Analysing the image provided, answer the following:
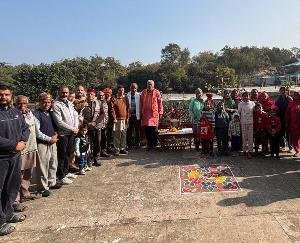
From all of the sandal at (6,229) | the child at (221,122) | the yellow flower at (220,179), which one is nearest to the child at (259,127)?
the child at (221,122)

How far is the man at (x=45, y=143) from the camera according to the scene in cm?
591

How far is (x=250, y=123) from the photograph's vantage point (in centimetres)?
792

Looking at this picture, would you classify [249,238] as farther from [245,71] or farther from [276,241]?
[245,71]

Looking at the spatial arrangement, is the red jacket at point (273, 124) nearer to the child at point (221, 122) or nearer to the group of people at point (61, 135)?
the child at point (221, 122)

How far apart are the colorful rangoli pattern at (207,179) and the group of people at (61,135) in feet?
6.78

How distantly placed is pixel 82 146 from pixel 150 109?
2.35 m

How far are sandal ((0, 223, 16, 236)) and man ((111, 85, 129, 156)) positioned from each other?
13.3ft

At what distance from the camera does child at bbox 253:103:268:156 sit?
311 inches

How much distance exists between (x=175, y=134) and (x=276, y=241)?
4951 mm

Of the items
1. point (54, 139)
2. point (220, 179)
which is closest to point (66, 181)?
point (54, 139)

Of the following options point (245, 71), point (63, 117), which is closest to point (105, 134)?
point (63, 117)

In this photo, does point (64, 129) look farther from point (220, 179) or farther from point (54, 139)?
point (220, 179)

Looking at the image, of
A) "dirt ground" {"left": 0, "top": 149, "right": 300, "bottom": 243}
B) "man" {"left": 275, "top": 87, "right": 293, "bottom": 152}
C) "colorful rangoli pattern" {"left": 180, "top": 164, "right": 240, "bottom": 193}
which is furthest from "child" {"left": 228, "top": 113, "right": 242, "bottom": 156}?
"colorful rangoli pattern" {"left": 180, "top": 164, "right": 240, "bottom": 193}

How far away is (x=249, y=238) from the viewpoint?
4160 millimetres
